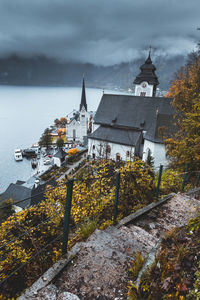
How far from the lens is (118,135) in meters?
26.5

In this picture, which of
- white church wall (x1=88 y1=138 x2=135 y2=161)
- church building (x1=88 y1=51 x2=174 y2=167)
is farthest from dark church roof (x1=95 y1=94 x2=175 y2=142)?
white church wall (x1=88 y1=138 x2=135 y2=161)

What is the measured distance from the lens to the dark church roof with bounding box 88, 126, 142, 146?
25.4 metres

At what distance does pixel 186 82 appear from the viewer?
1116cm

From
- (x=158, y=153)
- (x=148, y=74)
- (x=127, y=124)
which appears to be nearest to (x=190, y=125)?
(x=158, y=153)

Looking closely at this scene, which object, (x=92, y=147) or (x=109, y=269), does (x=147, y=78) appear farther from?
(x=109, y=269)

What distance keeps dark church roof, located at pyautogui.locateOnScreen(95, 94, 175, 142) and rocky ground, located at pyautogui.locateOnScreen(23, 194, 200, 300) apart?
763 inches

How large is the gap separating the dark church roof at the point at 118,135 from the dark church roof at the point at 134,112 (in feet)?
2.24

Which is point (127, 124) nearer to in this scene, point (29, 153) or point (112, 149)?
point (112, 149)

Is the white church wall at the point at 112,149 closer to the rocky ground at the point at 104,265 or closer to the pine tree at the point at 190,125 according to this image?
the pine tree at the point at 190,125

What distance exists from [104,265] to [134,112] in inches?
1015

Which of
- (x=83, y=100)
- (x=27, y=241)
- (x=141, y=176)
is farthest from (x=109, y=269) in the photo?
(x=83, y=100)

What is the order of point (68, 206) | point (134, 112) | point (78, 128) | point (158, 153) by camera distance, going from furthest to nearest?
point (78, 128) → point (134, 112) → point (158, 153) → point (68, 206)

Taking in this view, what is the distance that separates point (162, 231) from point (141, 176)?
1.62 m

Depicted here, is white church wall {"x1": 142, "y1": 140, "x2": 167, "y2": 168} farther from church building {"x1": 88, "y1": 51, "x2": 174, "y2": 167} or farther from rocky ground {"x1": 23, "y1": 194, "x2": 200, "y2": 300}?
rocky ground {"x1": 23, "y1": 194, "x2": 200, "y2": 300}
